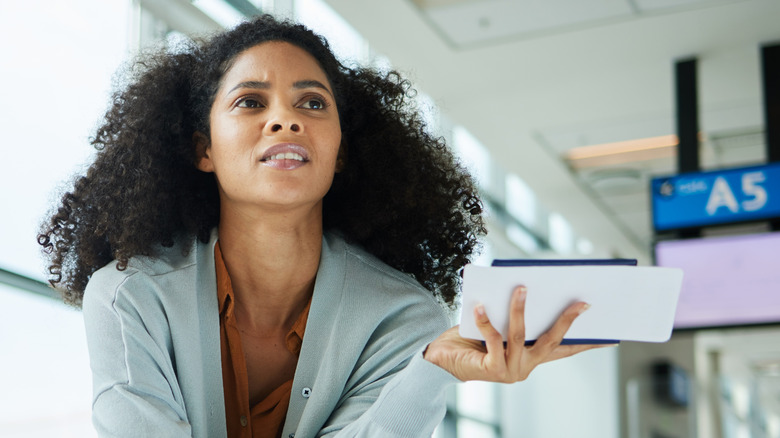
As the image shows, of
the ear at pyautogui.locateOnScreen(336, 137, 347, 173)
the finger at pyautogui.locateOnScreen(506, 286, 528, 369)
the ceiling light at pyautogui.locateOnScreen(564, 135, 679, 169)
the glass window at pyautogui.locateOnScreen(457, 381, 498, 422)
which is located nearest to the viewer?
Result: the finger at pyautogui.locateOnScreen(506, 286, 528, 369)

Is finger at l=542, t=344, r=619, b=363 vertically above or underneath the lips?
underneath

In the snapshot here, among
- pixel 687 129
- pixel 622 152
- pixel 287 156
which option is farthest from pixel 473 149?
pixel 287 156

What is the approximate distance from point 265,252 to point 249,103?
1.07 ft

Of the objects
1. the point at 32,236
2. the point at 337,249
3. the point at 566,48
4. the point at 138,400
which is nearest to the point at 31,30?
the point at 32,236

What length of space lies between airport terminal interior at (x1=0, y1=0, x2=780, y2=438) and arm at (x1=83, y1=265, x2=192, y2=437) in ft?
1.69

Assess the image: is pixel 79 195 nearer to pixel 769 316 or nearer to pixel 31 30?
pixel 31 30

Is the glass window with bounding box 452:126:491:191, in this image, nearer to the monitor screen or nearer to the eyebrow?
the monitor screen

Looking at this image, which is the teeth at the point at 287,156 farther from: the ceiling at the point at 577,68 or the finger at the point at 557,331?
the ceiling at the point at 577,68

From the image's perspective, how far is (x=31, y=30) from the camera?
3.38 m

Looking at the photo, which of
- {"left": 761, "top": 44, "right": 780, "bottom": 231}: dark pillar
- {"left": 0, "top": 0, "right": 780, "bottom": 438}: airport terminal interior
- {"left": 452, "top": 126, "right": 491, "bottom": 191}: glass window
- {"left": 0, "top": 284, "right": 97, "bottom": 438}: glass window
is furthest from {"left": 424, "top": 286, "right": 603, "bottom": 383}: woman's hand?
{"left": 452, "top": 126, "right": 491, "bottom": 191}: glass window

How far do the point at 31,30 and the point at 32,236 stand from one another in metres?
0.79

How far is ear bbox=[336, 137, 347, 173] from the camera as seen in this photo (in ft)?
7.00

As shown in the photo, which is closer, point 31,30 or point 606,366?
point 31,30

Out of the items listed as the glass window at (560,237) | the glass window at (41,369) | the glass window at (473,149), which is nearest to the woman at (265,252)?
the glass window at (41,369)
